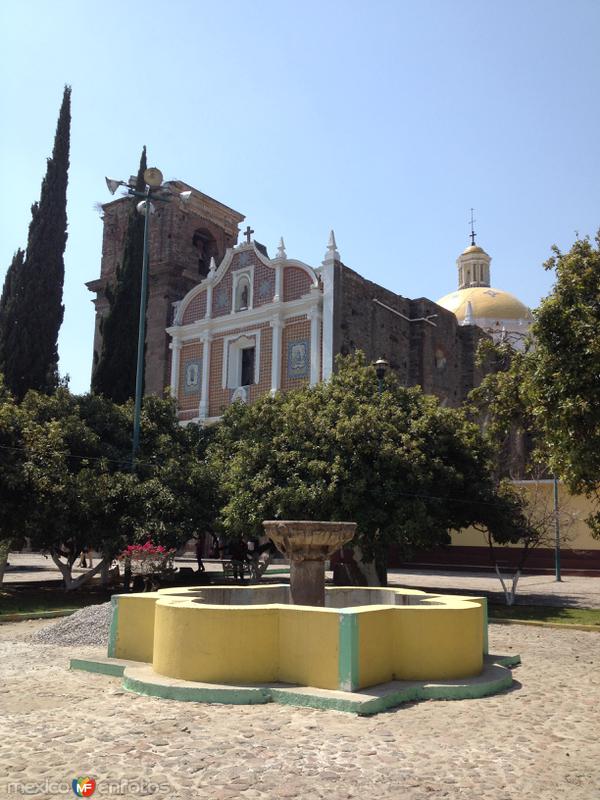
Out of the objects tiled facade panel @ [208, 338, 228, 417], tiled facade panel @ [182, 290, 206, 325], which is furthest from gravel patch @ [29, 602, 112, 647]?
tiled facade panel @ [182, 290, 206, 325]

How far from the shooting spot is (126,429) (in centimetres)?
2006

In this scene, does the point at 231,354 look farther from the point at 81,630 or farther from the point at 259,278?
the point at 81,630

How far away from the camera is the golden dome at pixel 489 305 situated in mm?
48750

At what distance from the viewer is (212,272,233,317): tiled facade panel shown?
107 feet

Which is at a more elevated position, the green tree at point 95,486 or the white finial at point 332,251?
the white finial at point 332,251

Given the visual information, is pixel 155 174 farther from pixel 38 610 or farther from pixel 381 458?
pixel 38 610

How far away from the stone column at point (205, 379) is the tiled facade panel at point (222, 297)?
114 centimetres

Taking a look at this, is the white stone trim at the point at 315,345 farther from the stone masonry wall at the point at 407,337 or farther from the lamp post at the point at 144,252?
the lamp post at the point at 144,252

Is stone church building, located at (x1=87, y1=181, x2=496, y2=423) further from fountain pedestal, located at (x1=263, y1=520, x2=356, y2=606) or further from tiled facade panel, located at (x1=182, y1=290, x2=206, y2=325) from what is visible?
fountain pedestal, located at (x1=263, y1=520, x2=356, y2=606)

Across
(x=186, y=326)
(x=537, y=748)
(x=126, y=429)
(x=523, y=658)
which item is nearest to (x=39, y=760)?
(x=537, y=748)

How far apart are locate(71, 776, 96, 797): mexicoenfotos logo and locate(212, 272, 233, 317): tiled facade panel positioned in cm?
2851

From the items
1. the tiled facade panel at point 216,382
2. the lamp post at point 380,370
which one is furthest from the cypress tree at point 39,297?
the lamp post at point 380,370

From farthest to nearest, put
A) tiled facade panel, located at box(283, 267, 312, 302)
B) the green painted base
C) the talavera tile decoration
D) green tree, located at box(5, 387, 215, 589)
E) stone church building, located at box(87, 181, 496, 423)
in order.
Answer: the talavera tile decoration, tiled facade panel, located at box(283, 267, 312, 302), stone church building, located at box(87, 181, 496, 423), green tree, located at box(5, 387, 215, 589), the green painted base

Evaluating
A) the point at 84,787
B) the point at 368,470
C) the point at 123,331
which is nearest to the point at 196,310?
the point at 123,331
